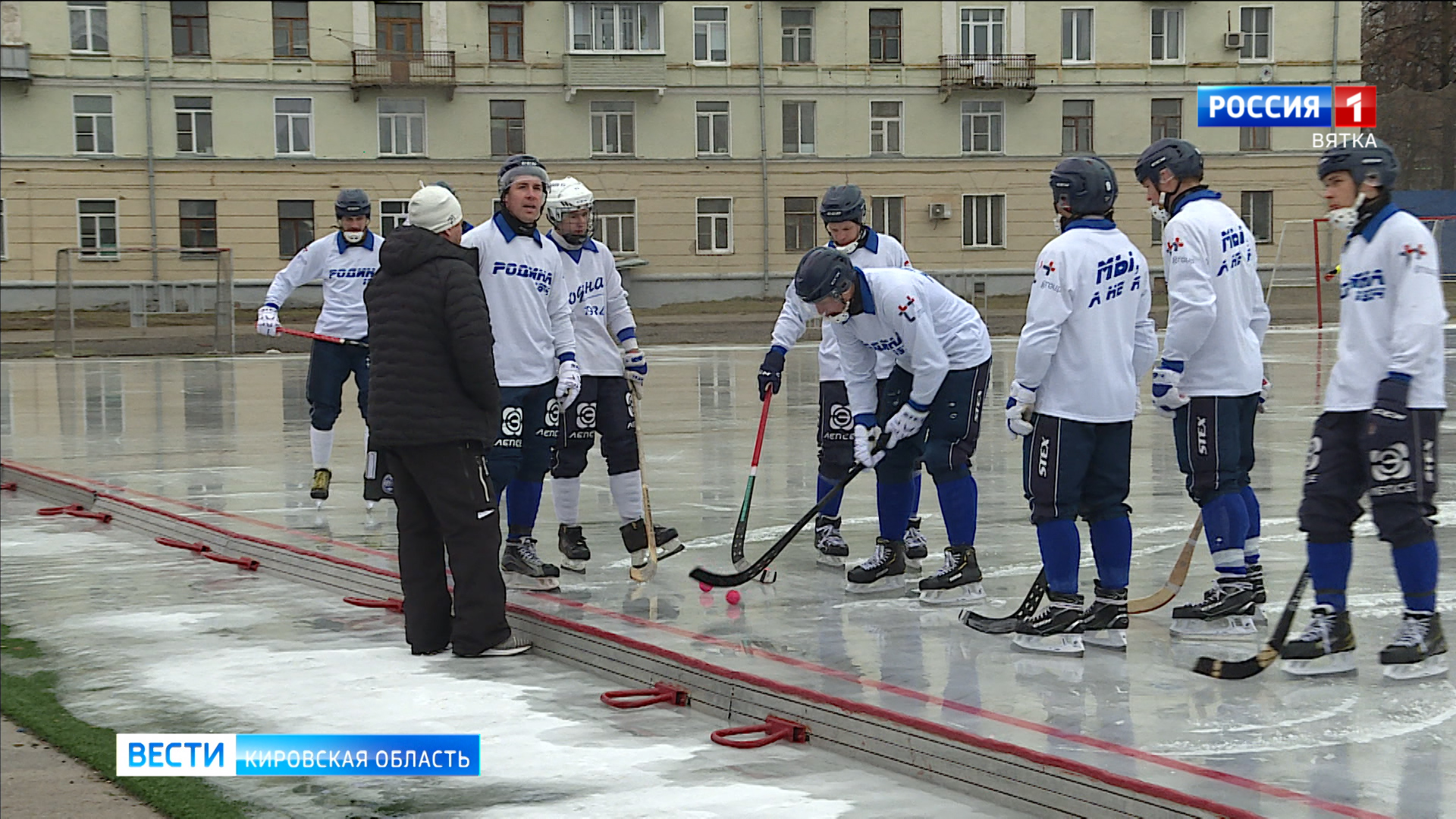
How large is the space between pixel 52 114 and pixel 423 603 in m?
42.4

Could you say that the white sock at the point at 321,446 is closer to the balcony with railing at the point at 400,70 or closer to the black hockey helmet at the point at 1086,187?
the black hockey helmet at the point at 1086,187

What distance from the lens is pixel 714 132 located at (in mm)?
49031

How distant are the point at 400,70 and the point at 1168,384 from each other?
139 feet

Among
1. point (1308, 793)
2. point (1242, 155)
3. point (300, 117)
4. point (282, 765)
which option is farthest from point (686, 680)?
point (1242, 155)

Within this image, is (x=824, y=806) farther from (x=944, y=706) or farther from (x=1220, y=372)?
(x=1220, y=372)

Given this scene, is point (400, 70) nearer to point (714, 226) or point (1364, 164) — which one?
point (714, 226)

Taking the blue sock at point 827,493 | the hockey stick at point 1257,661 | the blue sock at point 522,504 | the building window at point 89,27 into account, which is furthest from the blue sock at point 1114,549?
the building window at point 89,27

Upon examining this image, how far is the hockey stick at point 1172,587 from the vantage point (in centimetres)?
739

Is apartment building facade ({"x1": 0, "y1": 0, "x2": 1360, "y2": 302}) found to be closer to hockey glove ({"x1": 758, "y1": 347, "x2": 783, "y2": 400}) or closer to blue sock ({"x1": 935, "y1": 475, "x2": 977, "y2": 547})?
hockey glove ({"x1": 758, "y1": 347, "x2": 783, "y2": 400})

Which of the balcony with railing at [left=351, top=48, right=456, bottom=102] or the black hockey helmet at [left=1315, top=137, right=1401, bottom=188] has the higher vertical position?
the balcony with railing at [left=351, top=48, right=456, bottom=102]

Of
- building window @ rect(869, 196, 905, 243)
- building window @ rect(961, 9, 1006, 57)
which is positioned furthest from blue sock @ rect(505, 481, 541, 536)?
building window @ rect(961, 9, 1006, 57)

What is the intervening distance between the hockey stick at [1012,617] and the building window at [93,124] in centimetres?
4331

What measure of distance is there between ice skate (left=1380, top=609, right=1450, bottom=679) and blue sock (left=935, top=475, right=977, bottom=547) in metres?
2.07

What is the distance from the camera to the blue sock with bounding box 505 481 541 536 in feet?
28.1
